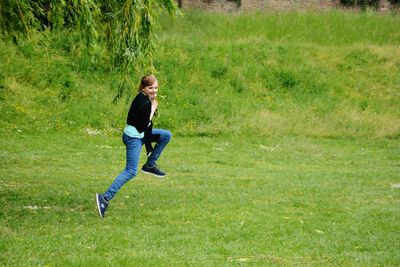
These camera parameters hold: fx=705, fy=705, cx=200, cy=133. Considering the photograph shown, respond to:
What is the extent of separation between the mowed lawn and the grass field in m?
0.04

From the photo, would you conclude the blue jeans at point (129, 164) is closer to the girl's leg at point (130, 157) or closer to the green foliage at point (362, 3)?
the girl's leg at point (130, 157)

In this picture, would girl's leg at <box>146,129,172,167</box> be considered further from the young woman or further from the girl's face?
the girl's face

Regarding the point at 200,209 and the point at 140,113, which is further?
the point at 200,209

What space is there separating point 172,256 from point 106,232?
148cm

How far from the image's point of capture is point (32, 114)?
24594 mm

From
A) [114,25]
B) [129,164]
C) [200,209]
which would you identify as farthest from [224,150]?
[129,164]

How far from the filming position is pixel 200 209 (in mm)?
11188

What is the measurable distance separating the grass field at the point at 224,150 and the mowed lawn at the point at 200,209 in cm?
4

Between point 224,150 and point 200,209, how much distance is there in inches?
412

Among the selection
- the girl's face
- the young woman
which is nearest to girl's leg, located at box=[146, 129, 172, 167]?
the young woman

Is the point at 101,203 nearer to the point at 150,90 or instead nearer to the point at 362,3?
the point at 150,90

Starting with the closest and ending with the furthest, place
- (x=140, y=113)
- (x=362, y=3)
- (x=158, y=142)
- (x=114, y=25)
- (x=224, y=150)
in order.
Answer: (x=140, y=113), (x=158, y=142), (x=114, y=25), (x=224, y=150), (x=362, y=3)

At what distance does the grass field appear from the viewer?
883 centimetres

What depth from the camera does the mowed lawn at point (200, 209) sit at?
27.1 feet
